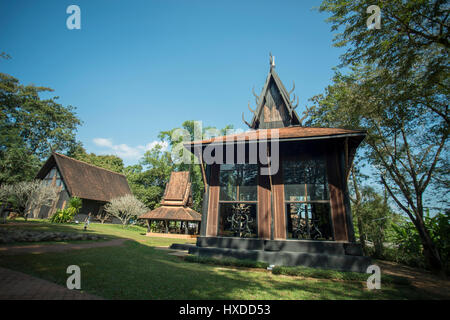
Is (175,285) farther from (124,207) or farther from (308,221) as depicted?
(124,207)

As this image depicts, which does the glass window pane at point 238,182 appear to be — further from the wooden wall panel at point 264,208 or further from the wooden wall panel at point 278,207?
the wooden wall panel at point 278,207

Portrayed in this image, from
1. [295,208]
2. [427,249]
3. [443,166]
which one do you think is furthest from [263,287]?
[443,166]

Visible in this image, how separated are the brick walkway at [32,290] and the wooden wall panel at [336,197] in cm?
805

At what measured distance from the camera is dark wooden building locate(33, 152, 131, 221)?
26.5 m

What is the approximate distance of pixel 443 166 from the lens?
41.0 feet

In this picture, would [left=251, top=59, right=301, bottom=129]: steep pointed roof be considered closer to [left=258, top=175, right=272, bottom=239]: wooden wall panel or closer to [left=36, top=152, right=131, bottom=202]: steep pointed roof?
[left=258, top=175, right=272, bottom=239]: wooden wall panel

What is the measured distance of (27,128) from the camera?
3906cm

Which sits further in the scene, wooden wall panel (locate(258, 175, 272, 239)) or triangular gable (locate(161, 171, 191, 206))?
triangular gable (locate(161, 171, 191, 206))

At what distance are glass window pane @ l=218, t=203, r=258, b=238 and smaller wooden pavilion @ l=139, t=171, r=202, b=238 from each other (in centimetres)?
1518

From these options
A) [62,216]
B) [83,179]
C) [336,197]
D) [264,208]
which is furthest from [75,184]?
[336,197]

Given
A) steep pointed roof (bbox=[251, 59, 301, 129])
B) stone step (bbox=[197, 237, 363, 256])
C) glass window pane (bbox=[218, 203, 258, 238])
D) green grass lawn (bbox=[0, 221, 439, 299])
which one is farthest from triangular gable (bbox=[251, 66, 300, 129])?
green grass lawn (bbox=[0, 221, 439, 299])

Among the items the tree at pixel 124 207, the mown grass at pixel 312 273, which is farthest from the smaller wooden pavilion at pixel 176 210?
the mown grass at pixel 312 273

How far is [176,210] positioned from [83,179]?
48.1ft

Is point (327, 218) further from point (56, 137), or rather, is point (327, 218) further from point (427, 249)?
point (56, 137)
